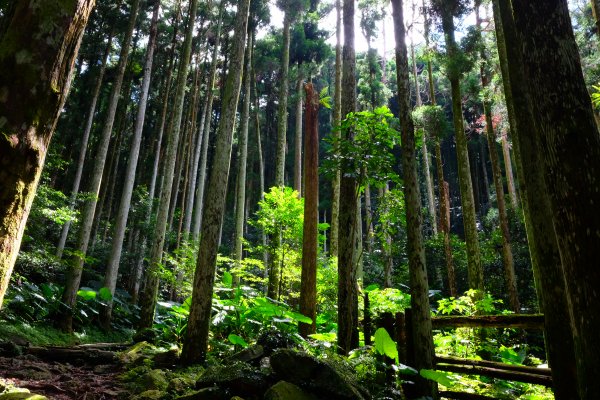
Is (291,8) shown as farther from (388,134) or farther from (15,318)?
(15,318)

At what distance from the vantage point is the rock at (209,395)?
13.4 ft

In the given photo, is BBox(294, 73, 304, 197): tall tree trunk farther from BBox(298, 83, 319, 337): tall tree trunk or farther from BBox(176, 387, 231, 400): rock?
BBox(176, 387, 231, 400): rock

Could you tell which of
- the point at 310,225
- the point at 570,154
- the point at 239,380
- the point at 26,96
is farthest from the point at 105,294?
the point at 570,154

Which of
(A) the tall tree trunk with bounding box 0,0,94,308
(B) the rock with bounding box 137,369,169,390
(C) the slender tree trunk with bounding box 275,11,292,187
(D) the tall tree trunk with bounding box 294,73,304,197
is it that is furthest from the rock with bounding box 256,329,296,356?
(D) the tall tree trunk with bounding box 294,73,304,197

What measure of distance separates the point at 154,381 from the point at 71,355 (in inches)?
114

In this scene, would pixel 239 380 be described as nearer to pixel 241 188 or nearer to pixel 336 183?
pixel 336 183

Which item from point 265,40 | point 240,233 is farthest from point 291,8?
point 240,233

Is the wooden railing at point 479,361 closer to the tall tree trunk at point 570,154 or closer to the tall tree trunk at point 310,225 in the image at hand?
the tall tree trunk at point 570,154

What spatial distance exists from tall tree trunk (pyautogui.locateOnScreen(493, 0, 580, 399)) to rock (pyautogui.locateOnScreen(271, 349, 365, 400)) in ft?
7.29

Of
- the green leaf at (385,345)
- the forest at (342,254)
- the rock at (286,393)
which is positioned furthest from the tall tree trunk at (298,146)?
the rock at (286,393)

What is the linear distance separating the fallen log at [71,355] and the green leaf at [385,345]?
4.94 m

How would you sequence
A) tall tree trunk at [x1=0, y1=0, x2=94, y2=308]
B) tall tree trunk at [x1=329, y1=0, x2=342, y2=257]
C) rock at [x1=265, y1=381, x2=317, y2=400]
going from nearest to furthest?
1. tall tree trunk at [x1=0, y1=0, x2=94, y2=308]
2. rock at [x1=265, y1=381, x2=317, y2=400]
3. tall tree trunk at [x1=329, y1=0, x2=342, y2=257]

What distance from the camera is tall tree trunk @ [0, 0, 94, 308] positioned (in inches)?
70.2

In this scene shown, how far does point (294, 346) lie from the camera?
18.5 ft
